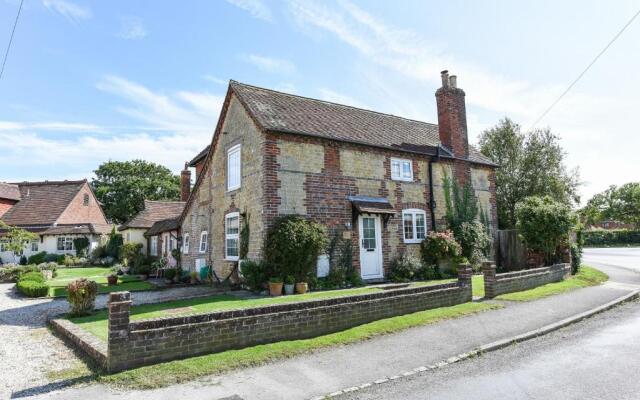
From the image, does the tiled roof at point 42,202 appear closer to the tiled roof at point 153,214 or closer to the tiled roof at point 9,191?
the tiled roof at point 9,191

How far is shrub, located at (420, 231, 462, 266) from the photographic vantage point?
56.4 ft

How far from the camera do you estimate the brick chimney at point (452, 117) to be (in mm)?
20359

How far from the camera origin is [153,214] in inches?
1305

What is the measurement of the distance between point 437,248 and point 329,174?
233 inches

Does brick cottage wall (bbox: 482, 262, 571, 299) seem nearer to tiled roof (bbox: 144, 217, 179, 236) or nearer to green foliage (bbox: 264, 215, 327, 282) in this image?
green foliage (bbox: 264, 215, 327, 282)

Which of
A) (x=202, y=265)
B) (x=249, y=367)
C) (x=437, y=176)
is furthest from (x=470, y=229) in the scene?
(x=249, y=367)

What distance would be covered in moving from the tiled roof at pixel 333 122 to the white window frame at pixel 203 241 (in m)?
7.09

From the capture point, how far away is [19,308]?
1294cm

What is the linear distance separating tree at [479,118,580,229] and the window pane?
1830 cm

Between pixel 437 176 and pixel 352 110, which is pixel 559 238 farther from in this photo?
pixel 352 110

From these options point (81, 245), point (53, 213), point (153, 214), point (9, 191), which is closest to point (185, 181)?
point (153, 214)

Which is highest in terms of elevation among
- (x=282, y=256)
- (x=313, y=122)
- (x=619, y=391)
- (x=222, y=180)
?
(x=313, y=122)

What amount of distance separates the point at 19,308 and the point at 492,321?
14346mm

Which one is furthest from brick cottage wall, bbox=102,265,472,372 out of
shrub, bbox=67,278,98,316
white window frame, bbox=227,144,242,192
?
white window frame, bbox=227,144,242,192
